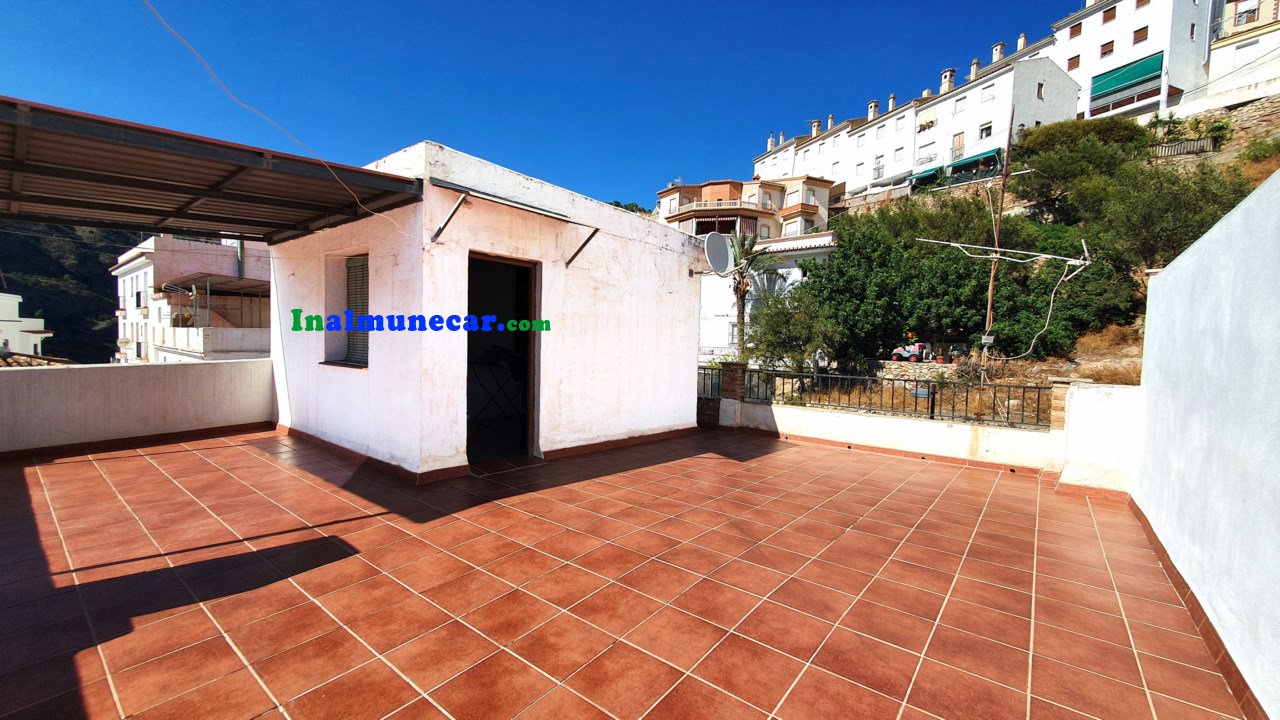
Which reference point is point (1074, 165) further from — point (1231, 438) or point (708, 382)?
point (1231, 438)

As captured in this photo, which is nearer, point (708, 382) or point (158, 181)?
point (158, 181)

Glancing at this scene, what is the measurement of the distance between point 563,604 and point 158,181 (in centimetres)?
502

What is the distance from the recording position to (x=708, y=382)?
9.78 metres

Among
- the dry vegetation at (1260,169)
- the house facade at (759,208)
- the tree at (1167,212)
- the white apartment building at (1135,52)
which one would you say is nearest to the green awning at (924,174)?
the house facade at (759,208)

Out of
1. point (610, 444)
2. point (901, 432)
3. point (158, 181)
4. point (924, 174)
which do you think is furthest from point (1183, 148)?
point (158, 181)

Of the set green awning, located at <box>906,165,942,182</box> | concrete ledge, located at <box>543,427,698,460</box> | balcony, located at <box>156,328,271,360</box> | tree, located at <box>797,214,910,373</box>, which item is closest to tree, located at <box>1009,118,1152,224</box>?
green awning, located at <box>906,165,942,182</box>

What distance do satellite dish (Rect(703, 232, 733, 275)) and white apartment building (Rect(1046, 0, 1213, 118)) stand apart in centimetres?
3749

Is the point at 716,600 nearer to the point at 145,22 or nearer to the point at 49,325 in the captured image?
the point at 145,22

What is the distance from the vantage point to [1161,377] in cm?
457

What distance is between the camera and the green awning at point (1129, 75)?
30000 mm

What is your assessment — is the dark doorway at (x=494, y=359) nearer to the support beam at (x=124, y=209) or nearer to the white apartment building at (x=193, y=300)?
the support beam at (x=124, y=209)

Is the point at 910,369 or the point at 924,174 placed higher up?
the point at 924,174

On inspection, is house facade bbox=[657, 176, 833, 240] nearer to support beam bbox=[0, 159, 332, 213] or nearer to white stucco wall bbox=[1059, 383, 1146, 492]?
white stucco wall bbox=[1059, 383, 1146, 492]

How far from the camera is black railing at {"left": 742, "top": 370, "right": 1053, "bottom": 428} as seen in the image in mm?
7289
